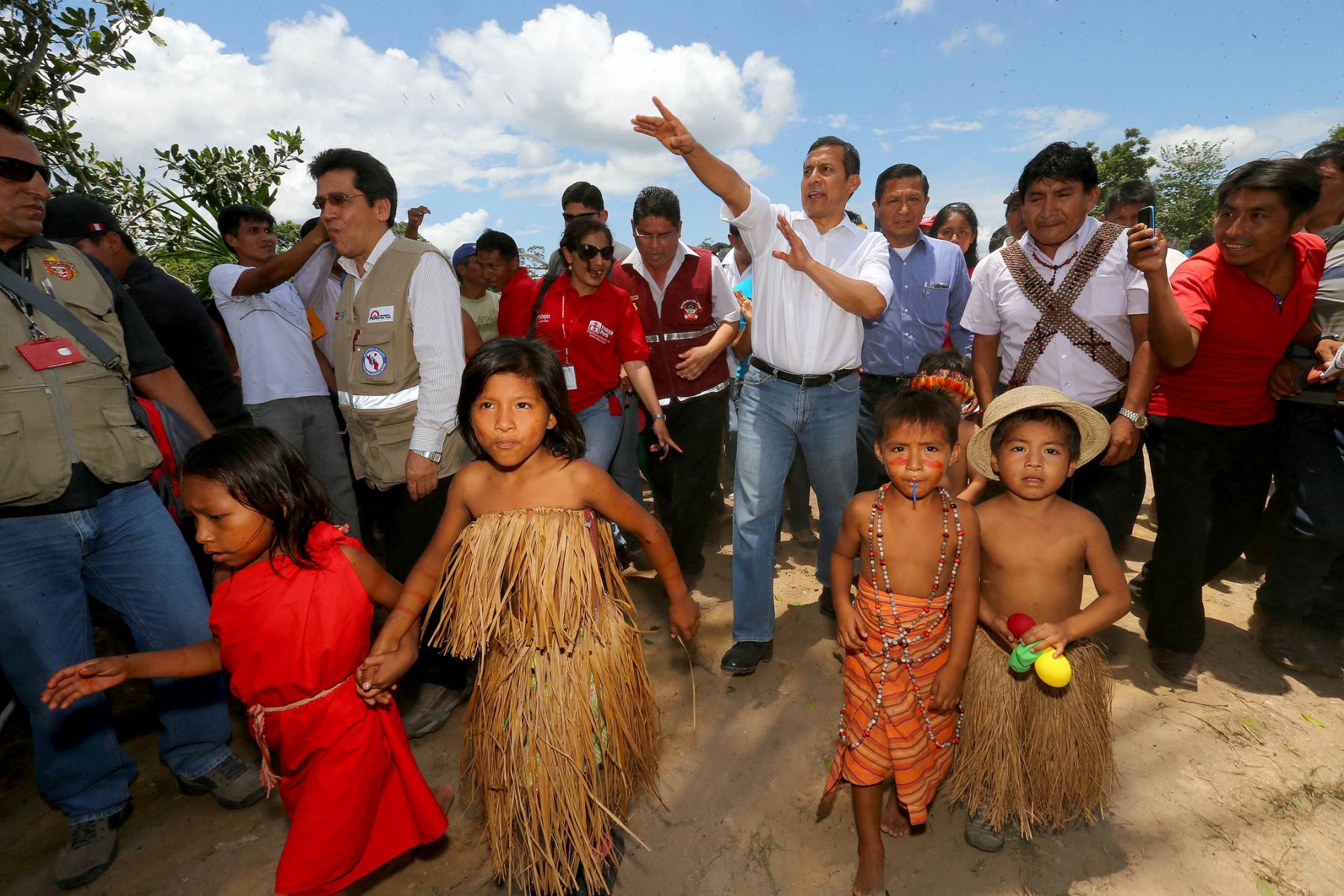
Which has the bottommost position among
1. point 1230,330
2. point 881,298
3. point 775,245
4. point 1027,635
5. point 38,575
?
point 1027,635

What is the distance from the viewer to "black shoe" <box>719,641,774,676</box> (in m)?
3.05

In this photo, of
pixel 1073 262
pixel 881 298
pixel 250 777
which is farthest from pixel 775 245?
pixel 250 777

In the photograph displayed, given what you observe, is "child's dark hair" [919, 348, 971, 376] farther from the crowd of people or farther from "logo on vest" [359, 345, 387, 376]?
"logo on vest" [359, 345, 387, 376]

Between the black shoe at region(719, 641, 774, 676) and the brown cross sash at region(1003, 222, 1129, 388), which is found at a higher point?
the brown cross sash at region(1003, 222, 1129, 388)

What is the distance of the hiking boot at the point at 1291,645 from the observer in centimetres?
298

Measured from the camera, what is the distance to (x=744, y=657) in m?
3.05

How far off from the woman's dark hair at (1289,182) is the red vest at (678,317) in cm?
245

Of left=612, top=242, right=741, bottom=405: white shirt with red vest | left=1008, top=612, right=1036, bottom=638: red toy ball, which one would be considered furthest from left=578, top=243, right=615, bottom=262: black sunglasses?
left=1008, top=612, right=1036, bottom=638: red toy ball

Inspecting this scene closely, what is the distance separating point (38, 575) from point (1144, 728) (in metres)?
4.24

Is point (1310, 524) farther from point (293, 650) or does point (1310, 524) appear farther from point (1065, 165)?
point (293, 650)

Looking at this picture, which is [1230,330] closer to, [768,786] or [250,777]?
[768,786]

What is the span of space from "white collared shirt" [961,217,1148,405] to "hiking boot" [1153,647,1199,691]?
50.3 inches

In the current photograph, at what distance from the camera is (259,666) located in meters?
1.78

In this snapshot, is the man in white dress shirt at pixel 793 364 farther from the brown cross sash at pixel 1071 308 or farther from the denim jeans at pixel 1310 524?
the denim jeans at pixel 1310 524
